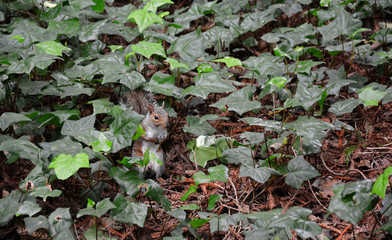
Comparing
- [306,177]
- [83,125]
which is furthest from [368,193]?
[83,125]

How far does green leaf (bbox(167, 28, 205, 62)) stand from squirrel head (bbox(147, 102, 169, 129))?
580mm

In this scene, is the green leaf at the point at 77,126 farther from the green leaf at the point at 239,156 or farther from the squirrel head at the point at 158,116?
the green leaf at the point at 239,156

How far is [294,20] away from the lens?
197 inches

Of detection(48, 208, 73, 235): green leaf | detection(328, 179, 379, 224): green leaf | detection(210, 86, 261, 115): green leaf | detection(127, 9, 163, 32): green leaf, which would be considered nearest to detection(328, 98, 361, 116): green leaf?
detection(210, 86, 261, 115): green leaf

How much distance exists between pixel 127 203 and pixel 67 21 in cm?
240

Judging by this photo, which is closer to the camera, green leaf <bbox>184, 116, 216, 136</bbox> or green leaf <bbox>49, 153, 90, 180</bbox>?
green leaf <bbox>49, 153, 90, 180</bbox>

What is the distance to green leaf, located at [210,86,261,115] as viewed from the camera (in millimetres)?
2922

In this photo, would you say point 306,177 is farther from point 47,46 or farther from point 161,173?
point 47,46

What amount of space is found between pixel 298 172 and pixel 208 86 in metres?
1.02

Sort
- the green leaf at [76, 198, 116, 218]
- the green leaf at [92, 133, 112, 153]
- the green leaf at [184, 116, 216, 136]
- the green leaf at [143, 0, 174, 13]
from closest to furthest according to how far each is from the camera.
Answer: the green leaf at [76, 198, 116, 218] < the green leaf at [92, 133, 112, 153] < the green leaf at [184, 116, 216, 136] < the green leaf at [143, 0, 174, 13]

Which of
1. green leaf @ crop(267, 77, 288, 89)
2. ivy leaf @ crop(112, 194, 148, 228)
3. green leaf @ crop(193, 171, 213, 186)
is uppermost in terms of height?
green leaf @ crop(267, 77, 288, 89)

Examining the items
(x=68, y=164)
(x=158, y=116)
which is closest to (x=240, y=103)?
(x=158, y=116)

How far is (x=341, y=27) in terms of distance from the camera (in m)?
3.92

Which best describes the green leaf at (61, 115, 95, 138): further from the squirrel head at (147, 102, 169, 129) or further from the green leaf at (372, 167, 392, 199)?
the green leaf at (372, 167, 392, 199)
